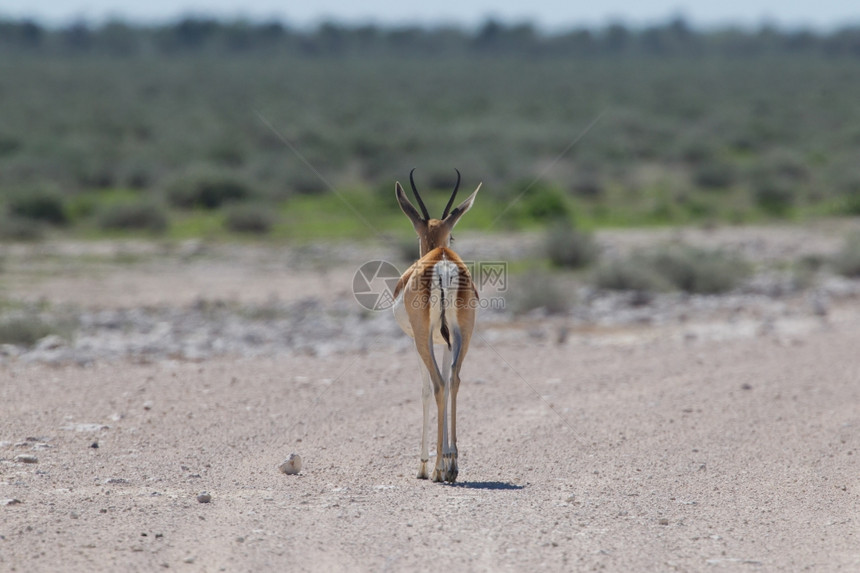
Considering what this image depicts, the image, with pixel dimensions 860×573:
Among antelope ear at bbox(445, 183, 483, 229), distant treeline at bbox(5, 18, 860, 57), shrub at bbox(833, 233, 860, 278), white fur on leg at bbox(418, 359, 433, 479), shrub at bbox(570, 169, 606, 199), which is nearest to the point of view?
white fur on leg at bbox(418, 359, 433, 479)

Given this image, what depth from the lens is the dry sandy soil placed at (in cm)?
555

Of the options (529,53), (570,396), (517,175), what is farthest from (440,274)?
(529,53)

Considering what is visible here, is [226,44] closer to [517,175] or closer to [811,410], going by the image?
[517,175]

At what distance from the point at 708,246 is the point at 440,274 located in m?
17.5

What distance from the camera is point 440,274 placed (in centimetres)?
690

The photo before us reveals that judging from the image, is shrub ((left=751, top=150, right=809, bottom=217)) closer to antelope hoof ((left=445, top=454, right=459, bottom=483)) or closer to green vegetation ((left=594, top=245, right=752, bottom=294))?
green vegetation ((left=594, top=245, right=752, bottom=294))

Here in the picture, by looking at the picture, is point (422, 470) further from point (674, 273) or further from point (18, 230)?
point (18, 230)

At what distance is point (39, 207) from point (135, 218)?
2.56 metres

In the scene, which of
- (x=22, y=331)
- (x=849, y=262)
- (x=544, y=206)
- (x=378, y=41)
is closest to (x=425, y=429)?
(x=22, y=331)

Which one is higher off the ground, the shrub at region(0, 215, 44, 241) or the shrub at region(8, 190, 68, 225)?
the shrub at region(8, 190, 68, 225)

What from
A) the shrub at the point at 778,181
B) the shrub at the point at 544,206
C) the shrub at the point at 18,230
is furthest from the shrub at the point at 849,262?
the shrub at the point at 18,230

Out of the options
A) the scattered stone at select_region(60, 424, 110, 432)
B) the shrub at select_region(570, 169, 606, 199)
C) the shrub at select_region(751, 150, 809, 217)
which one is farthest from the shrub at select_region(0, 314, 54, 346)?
the shrub at select_region(751, 150, 809, 217)

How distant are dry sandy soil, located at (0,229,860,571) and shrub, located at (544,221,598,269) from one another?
8.03m

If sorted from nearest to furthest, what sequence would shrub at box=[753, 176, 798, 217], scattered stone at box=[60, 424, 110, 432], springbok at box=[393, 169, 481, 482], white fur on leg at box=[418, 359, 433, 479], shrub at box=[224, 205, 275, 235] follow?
1. springbok at box=[393, 169, 481, 482]
2. white fur on leg at box=[418, 359, 433, 479]
3. scattered stone at box=[60, 424, 110, 432]
4. shrub at box=[224, 205, 275, 235]
5. shrub at box=[753, 176, 798, 217]
